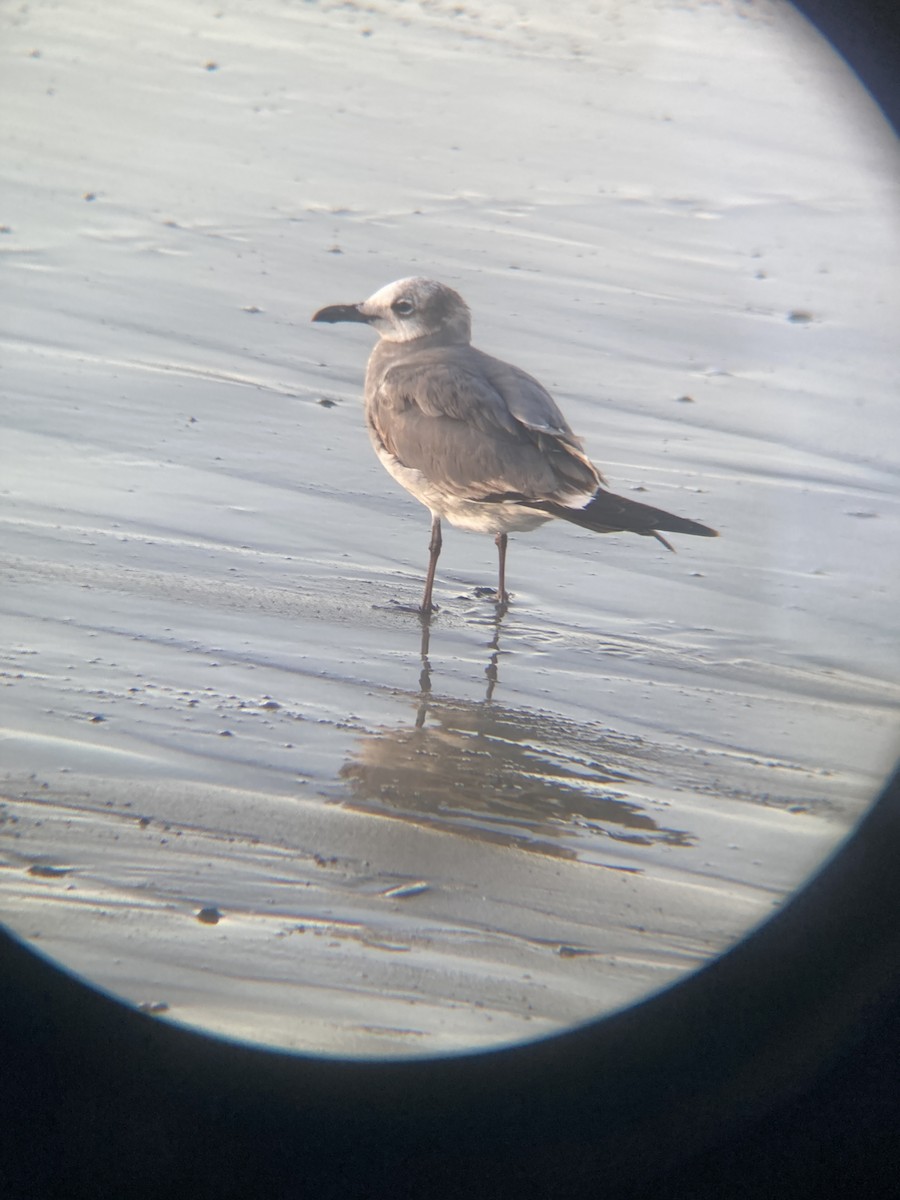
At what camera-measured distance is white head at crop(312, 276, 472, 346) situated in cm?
529

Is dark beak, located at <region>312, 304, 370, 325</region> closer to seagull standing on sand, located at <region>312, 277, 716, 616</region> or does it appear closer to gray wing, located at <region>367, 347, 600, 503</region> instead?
seagull standing on sand, located at <region>312, 277, 716, 616</region>

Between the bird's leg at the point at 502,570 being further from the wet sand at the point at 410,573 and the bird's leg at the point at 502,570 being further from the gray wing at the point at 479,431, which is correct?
the gray wing at the point at 479,431

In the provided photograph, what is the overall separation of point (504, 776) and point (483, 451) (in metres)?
1.49

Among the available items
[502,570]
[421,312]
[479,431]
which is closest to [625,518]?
[502,570]

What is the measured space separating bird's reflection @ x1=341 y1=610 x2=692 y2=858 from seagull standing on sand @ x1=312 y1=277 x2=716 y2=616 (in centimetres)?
75

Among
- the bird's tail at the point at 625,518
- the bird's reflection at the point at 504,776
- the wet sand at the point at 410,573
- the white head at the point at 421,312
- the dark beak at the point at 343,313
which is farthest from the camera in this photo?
the dark beak at the point at 343,313

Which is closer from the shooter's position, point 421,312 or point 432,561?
point 432,561

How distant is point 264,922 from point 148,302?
15.2 feet

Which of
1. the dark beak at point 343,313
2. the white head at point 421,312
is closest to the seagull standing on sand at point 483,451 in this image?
the white head at point 421,312

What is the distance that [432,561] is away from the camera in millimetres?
4598

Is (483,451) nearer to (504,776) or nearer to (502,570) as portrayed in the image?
(502,570)

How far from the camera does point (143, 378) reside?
5824mm

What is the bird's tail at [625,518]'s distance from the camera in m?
4.10

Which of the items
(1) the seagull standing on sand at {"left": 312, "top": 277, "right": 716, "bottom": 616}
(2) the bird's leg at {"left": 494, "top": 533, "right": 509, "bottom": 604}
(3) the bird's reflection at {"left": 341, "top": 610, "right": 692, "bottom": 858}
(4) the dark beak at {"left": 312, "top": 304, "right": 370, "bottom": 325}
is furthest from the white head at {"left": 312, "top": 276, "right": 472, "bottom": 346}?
(3) the bird's reflection at {"left": 341, "top": 610, "right": 692, "bottom": 858}
